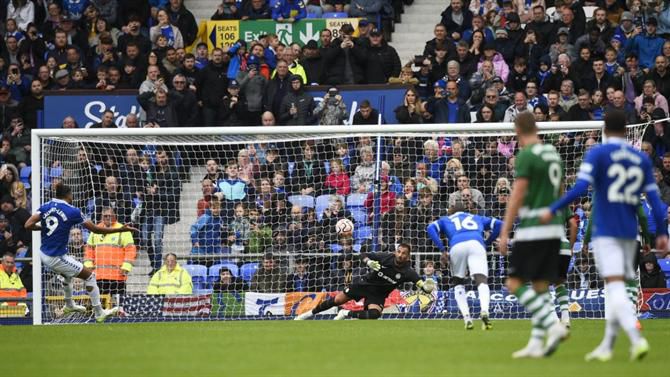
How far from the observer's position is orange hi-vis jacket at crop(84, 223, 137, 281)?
20.5 m

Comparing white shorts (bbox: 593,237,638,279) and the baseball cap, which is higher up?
the baseball cap

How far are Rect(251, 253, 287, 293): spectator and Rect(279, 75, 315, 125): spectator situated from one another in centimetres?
376

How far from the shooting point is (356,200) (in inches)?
805

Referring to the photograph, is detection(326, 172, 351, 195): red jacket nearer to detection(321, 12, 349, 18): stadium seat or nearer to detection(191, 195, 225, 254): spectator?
detection(191, 195, 225, 254): spectator

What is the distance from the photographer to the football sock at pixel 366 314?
19641 mm

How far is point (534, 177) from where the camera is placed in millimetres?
11188

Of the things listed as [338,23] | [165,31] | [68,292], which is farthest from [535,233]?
[165,31]

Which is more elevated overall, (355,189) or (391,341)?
(355,189)

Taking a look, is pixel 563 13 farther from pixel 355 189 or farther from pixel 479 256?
pixel 479 256

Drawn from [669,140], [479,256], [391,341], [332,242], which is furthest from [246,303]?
[669,140]

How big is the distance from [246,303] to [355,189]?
2.57m

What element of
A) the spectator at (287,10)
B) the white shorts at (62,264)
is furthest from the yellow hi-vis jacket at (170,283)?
the spectator at (287,10)

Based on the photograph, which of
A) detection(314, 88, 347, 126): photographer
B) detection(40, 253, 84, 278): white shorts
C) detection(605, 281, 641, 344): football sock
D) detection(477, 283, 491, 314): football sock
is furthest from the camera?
detection(314, 88, 347, 126): photographer

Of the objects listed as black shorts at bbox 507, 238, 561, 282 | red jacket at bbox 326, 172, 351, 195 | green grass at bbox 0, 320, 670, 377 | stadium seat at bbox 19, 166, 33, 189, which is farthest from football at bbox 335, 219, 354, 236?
black shorts at bbox 507, 238, 561, 282
